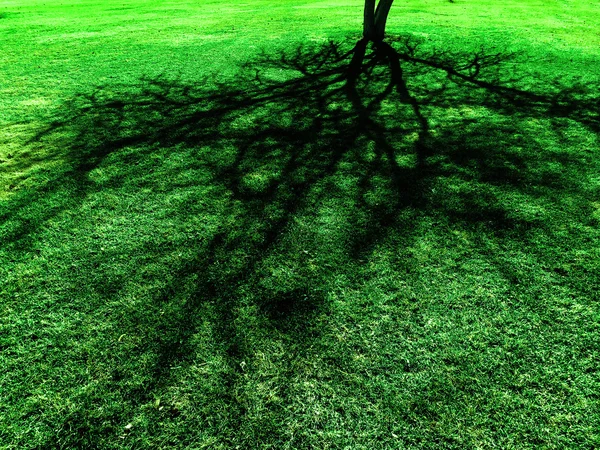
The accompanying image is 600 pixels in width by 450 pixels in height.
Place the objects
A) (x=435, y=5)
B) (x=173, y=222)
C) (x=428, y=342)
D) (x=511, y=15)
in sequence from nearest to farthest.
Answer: (x=428, y=342), (x=173, y=222), (x=511, y=15), (x=435, y=5)

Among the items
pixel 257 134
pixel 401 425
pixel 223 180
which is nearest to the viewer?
pixel 401 425

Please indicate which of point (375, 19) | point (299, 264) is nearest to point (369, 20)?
point (375, 19)

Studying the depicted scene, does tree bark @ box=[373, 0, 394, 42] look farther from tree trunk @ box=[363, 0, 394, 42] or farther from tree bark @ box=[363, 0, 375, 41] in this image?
tree bark @ box=[363, 0, 375, 41]

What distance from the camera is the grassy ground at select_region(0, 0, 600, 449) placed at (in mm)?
2924

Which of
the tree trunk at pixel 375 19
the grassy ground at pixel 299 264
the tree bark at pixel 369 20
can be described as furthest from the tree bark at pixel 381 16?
the grassy ground at pixel 299 264

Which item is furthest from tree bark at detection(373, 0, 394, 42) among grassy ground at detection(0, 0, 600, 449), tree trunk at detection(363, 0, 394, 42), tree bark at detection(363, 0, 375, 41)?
grassy ground at detection(0, 0, 600, 449)

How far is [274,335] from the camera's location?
3463 mm

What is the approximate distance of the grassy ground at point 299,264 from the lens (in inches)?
115

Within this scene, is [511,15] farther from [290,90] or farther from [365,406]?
[365,406]

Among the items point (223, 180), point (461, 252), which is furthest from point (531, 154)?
point (223, 180)

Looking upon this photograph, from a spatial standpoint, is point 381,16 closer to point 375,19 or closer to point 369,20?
point 375,19

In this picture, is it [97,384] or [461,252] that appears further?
[461,252]

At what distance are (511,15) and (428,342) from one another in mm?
18644

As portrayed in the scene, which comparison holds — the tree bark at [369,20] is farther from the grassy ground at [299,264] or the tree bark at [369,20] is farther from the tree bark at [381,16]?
the grassy ground at [299,264]
